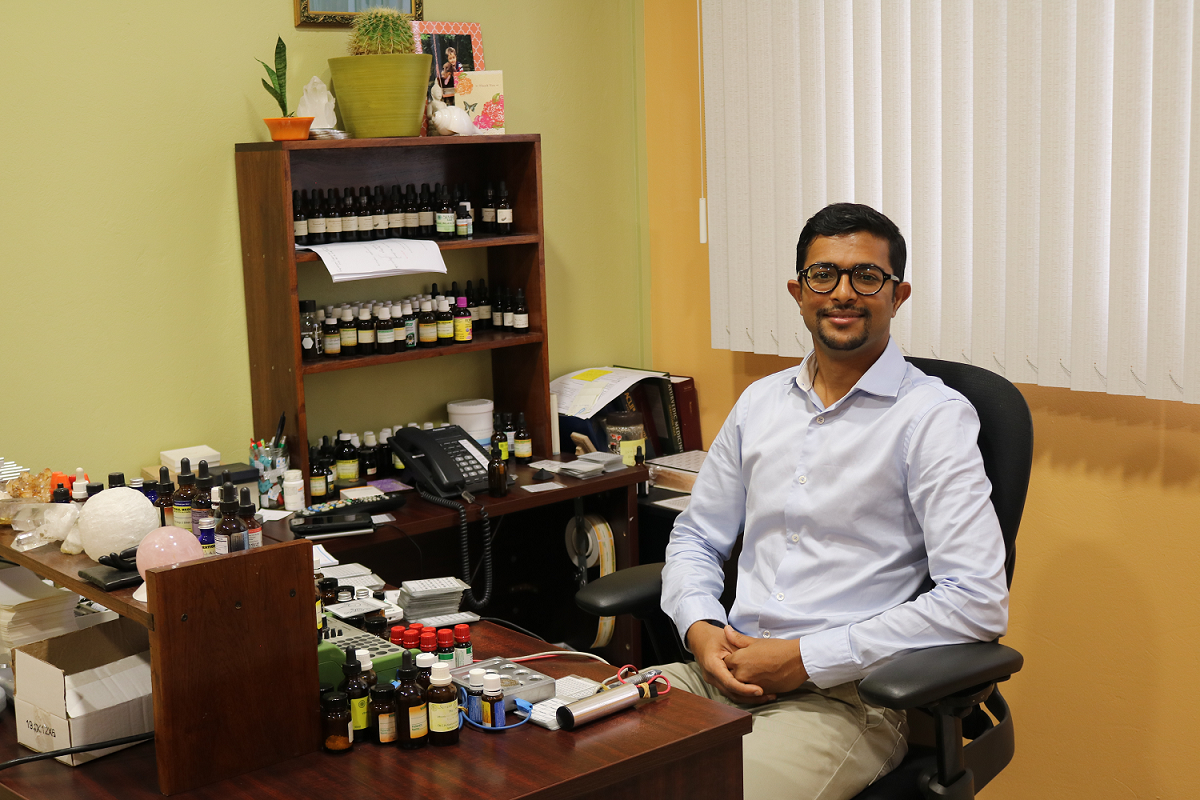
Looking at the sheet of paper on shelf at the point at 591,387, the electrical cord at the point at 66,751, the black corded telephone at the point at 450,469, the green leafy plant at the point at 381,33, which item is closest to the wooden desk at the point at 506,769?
the electrical cord at the point at 66,751

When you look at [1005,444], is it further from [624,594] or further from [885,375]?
[624,594]

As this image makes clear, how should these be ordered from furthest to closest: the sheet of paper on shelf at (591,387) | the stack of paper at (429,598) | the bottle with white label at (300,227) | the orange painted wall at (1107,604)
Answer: the sheet of paper on shelf at (591,387), the bottle with white label at (300,227), the orange painted wall at (1107,604), the stack of paper at (429,598)

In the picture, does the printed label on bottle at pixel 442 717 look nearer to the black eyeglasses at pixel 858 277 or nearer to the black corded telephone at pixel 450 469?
the black eyeglasses at pixel 858 277

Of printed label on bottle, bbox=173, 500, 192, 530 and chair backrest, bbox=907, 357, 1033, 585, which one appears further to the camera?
chair backrest, bbox=907, 357, 1033, 585

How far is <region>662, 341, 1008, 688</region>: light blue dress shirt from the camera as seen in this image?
5.90 ft

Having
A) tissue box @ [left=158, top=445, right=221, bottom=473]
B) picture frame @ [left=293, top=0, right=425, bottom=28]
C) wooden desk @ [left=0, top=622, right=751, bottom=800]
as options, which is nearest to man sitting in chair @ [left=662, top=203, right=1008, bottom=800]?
wooden desk @ [left=0, top=622, right=751, bottom=800]

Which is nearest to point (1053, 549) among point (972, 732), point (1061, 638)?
point (1061, 638)

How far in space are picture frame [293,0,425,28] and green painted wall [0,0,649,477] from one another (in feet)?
0.12

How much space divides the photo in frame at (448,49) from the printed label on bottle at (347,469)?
104 cm

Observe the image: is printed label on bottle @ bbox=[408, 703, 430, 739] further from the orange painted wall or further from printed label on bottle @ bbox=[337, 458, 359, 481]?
the orange painted wall

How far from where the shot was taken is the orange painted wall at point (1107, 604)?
8.14 feet

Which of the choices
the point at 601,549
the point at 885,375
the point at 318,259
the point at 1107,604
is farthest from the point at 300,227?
the point at 1107,604

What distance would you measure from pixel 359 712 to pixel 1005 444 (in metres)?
1.13

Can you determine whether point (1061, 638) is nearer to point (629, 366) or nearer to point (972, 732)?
point (972, 732)
